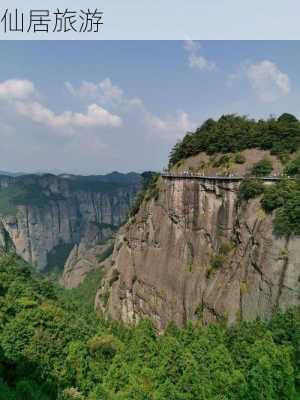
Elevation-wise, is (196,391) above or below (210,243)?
below

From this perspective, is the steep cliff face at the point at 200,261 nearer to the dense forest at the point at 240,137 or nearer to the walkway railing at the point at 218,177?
the walkway railing at the point at 218,177

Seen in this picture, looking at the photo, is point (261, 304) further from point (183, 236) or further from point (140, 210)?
point (140, 210)

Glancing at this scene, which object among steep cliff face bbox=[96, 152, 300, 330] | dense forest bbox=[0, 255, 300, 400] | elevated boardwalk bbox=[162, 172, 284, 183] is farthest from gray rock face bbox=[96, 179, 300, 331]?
dense forest bbox=[0, 255, 300, 400]

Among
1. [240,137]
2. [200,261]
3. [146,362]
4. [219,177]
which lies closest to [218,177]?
[219,177]

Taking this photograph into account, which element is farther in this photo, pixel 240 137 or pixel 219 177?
pixel 240 137

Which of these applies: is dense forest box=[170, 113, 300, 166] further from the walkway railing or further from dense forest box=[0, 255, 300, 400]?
dense forest box=[0, 255, 300, 400]

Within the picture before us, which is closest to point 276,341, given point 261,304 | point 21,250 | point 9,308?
point 261,304

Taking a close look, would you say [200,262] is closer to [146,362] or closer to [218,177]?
[218,177]
